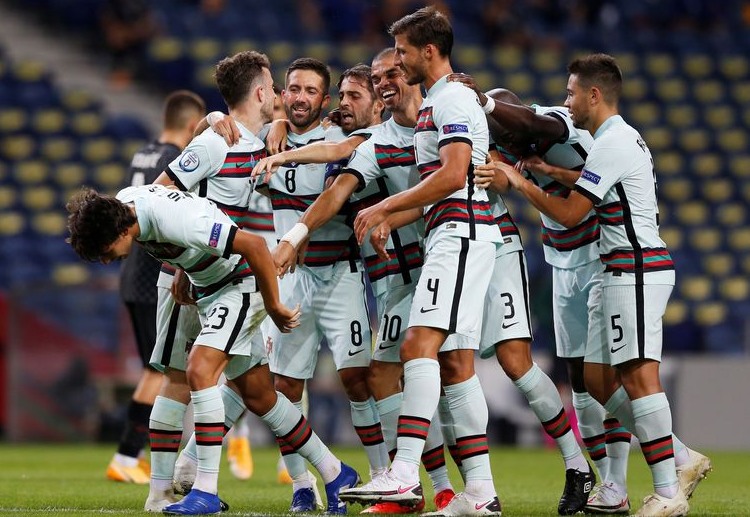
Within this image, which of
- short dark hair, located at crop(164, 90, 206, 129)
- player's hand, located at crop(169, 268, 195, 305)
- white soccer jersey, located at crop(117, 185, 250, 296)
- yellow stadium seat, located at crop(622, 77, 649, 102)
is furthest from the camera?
yellow stadium seat, located at crop(622, 77, 649, 102)

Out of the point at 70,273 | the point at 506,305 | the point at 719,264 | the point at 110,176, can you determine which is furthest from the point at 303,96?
the point at 719,264

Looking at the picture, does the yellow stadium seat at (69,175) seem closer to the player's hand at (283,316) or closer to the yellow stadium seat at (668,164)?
the yellow stadium seat at (668,164)

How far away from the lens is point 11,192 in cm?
1659

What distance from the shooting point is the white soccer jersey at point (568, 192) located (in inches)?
256

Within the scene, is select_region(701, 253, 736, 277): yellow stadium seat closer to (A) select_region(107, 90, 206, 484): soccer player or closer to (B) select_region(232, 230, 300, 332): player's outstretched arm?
(A) select_region(107, 90, 206, 484): soccer player

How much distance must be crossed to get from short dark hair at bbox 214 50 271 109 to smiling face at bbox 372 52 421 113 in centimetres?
59

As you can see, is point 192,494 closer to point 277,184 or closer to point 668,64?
point 277,184

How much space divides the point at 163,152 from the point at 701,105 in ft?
39.3

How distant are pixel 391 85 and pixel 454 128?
855mm

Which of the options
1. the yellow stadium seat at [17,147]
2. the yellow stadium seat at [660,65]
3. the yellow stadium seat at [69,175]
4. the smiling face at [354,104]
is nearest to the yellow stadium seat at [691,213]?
the yellow stadium seat at [660,65]

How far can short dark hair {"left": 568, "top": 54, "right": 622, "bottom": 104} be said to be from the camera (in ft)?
20.2

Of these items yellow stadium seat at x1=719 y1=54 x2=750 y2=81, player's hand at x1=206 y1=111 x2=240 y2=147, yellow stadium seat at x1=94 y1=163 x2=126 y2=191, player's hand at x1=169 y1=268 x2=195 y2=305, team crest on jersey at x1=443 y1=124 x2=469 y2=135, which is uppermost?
yellow stadium seat at x1=719 y1=54 x2=750 y2=81

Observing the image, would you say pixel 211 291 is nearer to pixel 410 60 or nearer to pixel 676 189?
pixel 410 60

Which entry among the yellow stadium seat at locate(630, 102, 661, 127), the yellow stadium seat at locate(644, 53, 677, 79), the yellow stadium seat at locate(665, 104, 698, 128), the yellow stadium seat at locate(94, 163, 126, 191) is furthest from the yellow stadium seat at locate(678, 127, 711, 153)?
the yellow stadium seat at locate(94, 163, 126, 191)
